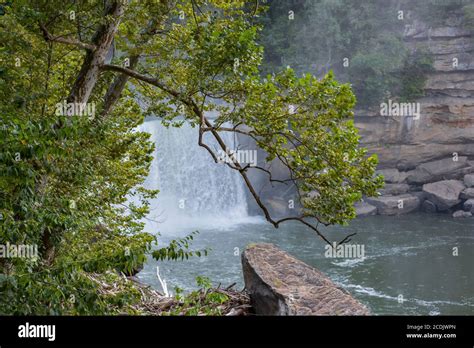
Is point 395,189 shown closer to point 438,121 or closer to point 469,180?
point 469,180

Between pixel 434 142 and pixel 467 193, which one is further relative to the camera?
pixel 434 142

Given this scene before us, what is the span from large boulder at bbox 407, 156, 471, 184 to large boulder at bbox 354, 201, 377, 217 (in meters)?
2.85

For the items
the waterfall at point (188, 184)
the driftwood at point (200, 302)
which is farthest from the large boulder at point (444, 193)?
the driftwood at point (200, 302)

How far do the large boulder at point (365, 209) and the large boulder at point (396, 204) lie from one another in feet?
0.80

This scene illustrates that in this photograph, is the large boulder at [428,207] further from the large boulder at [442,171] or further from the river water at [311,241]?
the large boulder at [442,171]

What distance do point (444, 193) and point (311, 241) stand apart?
27.1 feet

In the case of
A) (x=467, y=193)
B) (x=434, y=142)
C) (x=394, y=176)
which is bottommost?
(x=467, y=193)

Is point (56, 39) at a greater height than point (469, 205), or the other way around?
point (56, 39)

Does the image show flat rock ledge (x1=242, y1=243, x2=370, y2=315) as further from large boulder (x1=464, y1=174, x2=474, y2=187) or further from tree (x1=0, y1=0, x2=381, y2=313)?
large boulder (x1=464, y1=174, x2=474, y2=187)

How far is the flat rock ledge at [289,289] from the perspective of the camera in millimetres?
7828

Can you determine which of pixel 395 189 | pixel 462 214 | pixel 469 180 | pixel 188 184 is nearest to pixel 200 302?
pixel 188 184

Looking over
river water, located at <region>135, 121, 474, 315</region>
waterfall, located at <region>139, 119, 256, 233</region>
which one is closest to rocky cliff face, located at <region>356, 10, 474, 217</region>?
river water, located at <region>135, 121, 474, 315</region>

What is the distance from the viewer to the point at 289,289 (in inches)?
319
